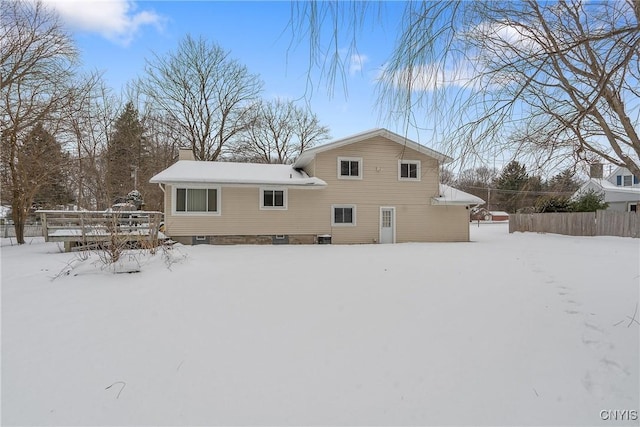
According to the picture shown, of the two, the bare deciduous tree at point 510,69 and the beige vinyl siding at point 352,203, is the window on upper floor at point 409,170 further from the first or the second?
the bare deciduous tree at point 510,69

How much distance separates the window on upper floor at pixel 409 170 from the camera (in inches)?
615

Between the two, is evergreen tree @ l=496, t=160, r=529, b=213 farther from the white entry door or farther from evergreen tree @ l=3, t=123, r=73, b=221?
evergreen tree @ l=3, t=123, r=73, b=221

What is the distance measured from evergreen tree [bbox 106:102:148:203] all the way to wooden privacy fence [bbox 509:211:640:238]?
23722 mm

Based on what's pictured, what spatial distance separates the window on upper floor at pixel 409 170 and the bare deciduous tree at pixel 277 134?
1165cm

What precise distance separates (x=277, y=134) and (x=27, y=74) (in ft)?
54.5

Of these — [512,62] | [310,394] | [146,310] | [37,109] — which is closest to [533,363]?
[310,394]

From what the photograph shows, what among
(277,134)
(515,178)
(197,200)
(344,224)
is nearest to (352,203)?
(344,224)

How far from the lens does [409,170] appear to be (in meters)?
15.8

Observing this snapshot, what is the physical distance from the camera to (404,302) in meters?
4.70

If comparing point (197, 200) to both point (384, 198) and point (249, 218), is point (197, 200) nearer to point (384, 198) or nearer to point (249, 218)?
point (249, 218)

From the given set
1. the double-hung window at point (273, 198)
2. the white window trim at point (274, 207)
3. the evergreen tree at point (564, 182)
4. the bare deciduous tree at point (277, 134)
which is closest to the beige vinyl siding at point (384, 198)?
the white window trim at point (274, 207)

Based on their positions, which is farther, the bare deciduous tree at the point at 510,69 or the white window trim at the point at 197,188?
the white window trim at the point at 197,188

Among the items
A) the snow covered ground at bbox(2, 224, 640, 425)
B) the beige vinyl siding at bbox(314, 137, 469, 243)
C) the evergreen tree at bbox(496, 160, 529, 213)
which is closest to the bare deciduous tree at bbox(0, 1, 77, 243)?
the snow covered ground at bbox(2, 224, 640, 425)

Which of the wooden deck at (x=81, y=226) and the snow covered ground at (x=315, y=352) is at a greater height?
the wooden deck at (x=81, y=226)
